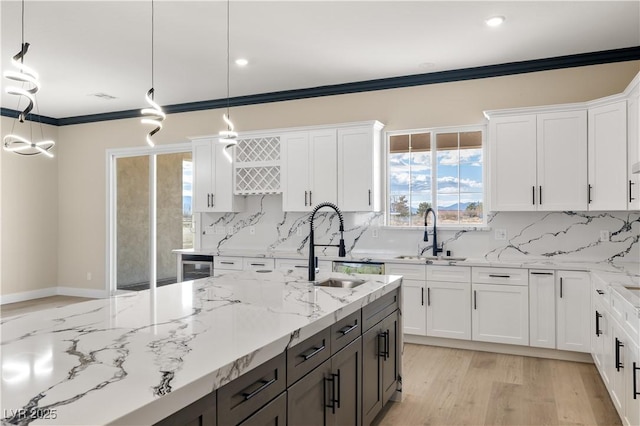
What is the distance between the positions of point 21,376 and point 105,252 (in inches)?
258

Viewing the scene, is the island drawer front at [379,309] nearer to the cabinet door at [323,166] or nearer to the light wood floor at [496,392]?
the light wood floor at [496,392]

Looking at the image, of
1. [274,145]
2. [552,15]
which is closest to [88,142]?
[274,145]

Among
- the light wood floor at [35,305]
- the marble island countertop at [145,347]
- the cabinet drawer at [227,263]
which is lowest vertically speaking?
the light wood floor at [35,305]

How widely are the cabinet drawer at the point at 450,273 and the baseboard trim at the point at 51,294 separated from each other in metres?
5.21

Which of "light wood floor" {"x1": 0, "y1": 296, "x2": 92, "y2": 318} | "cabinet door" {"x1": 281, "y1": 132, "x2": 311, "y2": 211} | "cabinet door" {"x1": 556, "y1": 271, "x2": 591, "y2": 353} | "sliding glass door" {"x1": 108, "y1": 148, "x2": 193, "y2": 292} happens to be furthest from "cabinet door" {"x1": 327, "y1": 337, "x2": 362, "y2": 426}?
"light wood floor" {"x1": 0, "y1": 296, "x2": 92, "y2": 318}

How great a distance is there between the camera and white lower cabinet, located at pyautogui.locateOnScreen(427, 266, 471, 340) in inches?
175

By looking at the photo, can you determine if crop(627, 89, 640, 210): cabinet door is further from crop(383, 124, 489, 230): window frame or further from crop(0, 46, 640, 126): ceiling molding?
crop(383, 124, 489, 230): window frame

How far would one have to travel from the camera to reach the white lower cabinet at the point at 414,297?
15.2 feet

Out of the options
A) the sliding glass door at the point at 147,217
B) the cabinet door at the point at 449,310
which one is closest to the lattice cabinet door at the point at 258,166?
the sliding glass door at the point at 147,217

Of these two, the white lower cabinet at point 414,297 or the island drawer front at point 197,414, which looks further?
the white lower cabinet at point 414,297

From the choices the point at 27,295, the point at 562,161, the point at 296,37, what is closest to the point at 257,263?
the point at 296,37

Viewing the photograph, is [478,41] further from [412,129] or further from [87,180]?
[87,180]

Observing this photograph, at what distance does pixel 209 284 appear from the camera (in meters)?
2.89

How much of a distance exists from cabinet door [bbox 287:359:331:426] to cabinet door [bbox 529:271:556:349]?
9.32 ft
